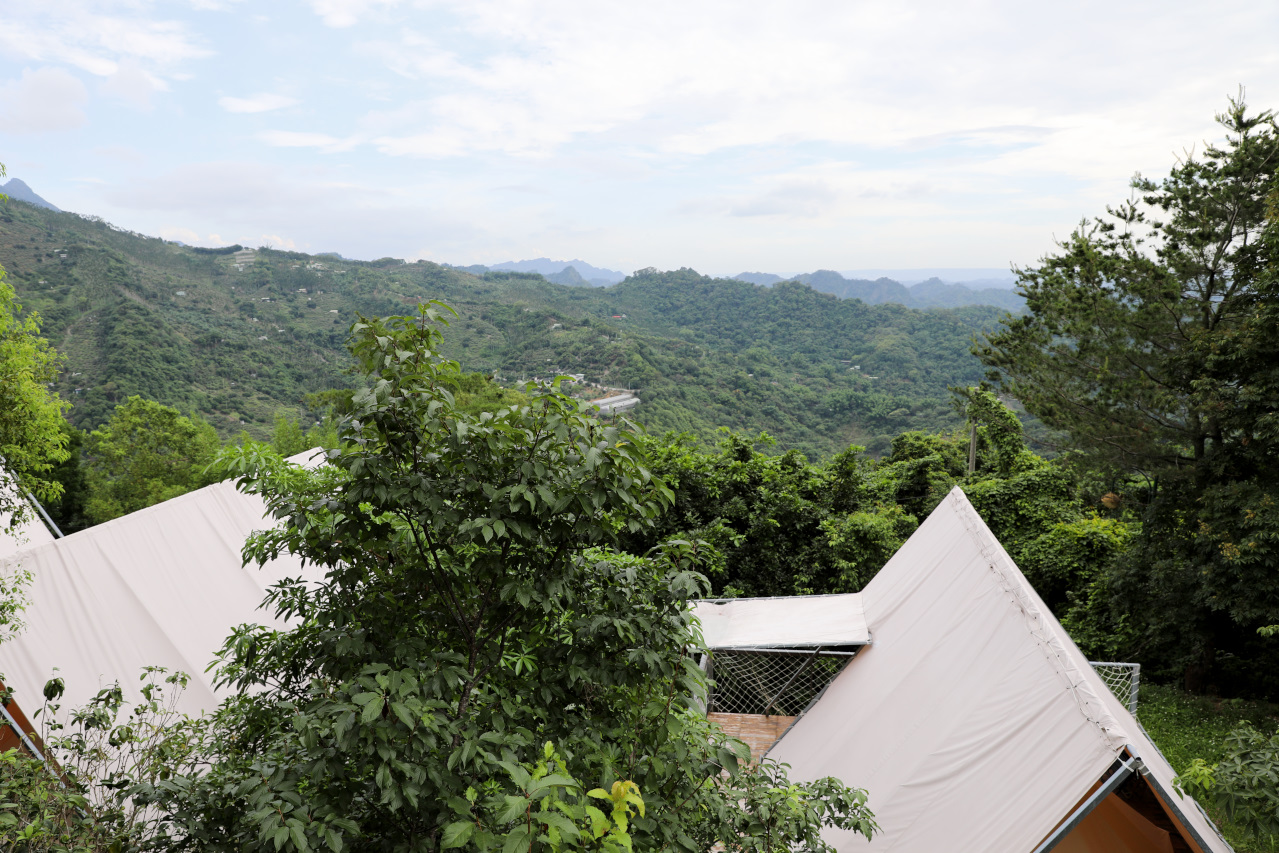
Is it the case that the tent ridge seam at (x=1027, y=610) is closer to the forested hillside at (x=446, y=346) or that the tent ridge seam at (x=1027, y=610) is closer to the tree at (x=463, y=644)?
the tree at (x=463, y=644)

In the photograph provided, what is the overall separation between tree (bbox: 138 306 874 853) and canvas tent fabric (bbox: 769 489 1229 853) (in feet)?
4.59

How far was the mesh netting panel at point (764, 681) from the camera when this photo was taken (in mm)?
7177

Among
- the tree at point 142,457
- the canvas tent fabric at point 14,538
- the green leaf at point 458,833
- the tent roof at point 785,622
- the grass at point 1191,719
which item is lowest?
the grass at point 1191,719

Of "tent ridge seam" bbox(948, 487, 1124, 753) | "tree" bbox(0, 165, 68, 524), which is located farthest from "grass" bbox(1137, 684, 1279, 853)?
"tree" bbox(0, 165, 68, 524)

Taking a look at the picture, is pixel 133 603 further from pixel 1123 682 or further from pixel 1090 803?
pixel 1123 682

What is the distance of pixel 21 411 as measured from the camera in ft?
20.2

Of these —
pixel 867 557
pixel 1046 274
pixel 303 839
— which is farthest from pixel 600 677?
pixel 1046 274

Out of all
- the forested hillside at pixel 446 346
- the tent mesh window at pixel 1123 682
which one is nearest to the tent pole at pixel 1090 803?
the tent mesh window at pixel 1123 682

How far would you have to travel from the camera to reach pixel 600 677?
205cm

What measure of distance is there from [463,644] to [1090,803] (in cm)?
274

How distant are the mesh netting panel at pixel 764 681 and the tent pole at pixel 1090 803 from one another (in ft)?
13.5

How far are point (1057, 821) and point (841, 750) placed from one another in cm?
175

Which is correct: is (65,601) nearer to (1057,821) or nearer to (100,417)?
(1057,821)

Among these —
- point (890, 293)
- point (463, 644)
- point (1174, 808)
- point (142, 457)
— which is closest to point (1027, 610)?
point (1174, 808)
